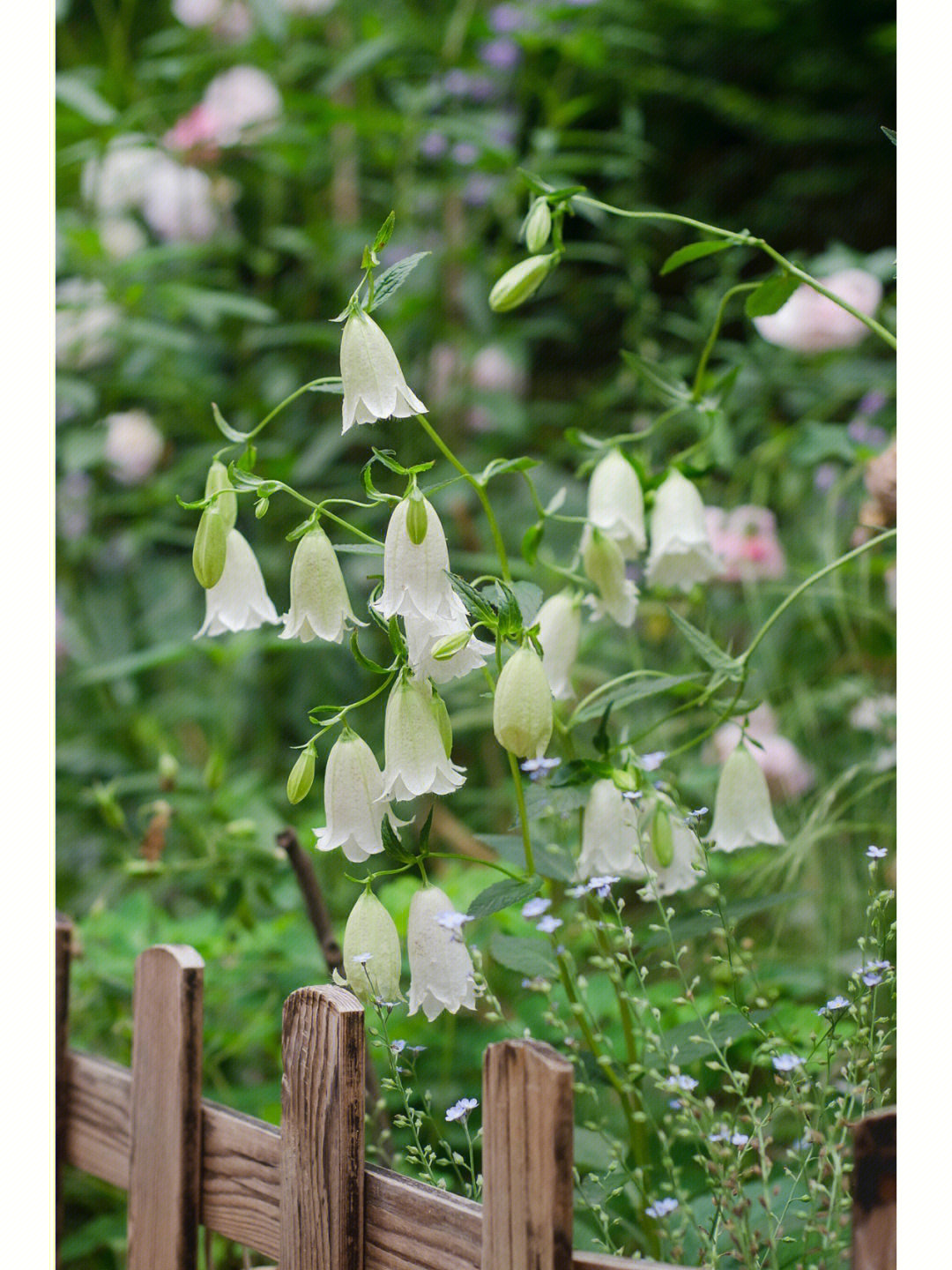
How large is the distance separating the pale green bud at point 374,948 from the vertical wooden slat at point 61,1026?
0.30 meters

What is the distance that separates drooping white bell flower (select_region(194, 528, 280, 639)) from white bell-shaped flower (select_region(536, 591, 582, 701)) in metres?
0.17

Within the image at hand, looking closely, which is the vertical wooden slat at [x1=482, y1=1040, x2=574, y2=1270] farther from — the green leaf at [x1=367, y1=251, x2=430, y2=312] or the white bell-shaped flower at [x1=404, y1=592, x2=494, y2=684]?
the green leaf at [x1=367, y1=251, x2=430, y2=312]

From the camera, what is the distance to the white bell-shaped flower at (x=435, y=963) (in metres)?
0.55

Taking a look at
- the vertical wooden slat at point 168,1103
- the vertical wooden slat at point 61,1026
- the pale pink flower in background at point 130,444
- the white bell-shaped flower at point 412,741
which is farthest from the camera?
the pale pink flower in background at point 130,444

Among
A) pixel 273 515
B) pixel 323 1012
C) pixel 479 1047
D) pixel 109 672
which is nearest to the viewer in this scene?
pixel 323 1012

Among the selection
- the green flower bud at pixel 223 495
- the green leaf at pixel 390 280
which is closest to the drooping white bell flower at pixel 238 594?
the green flower bud at pixel 223 495

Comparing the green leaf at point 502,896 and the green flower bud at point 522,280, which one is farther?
the green flower bud at point 522,280

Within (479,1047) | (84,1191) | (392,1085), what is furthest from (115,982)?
(392,1085)

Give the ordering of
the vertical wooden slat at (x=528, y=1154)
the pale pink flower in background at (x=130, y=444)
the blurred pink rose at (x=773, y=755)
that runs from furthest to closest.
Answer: the pale pink flower in background at (x=130, y=444), the blurred pink rose at (x=773, y=755), the vertical wooden slat at (x=528, y=1154)

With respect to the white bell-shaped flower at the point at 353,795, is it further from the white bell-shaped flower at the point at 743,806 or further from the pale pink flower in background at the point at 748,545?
the pale pink flower in background at the point at 748,545
